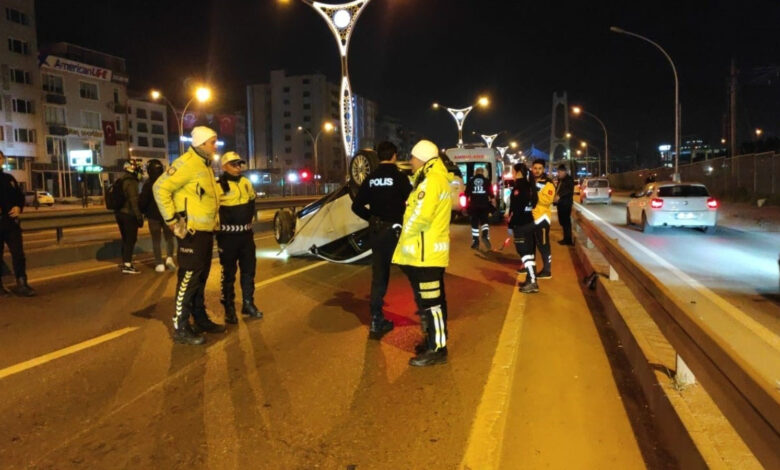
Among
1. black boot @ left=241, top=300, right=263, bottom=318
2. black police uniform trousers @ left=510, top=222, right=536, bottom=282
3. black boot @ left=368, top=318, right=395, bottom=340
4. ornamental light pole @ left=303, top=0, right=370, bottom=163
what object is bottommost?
black boot @ left=368, top=318, right=395, bottom=340

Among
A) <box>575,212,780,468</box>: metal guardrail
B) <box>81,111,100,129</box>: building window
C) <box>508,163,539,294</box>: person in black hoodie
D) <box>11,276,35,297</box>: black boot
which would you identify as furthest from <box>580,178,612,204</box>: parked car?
<box>81,111,100,129</box>: building window

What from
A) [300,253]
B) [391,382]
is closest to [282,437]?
[391,382]

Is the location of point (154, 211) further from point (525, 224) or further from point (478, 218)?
point (478, 218)

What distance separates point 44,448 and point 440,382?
274cm

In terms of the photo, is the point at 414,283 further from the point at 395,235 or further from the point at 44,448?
the point at 44,448

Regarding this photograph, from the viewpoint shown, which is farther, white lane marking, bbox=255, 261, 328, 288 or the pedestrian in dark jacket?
the pedestrian in dark jacket

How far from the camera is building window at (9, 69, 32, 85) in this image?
55.4 meters

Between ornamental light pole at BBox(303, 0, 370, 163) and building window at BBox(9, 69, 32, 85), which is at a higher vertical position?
building window at BBox(9, 69, 32, 85)

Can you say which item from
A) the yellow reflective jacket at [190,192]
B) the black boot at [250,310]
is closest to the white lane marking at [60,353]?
the black boot at [250,310]

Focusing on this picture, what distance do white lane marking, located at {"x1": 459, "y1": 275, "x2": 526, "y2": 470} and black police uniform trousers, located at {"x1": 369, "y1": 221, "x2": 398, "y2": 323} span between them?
126 cm

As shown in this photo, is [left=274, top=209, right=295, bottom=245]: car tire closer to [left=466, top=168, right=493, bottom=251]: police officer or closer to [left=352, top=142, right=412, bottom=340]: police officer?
[left=466, top=168, right=493, bottom=251]: police officer

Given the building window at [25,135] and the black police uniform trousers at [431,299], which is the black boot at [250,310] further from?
the building window at [25,135]

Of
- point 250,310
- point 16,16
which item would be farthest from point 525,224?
point 16,16

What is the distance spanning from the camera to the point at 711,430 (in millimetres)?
3383
